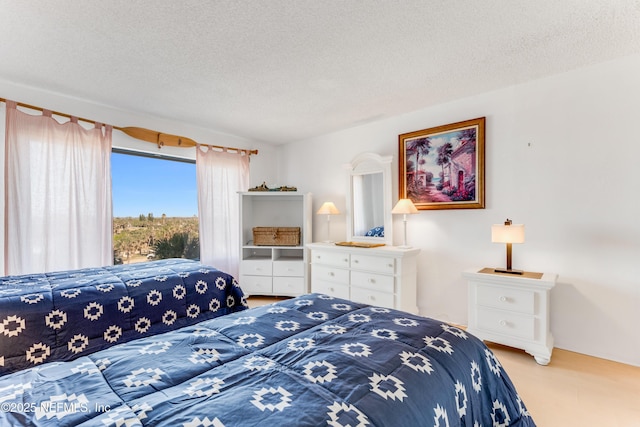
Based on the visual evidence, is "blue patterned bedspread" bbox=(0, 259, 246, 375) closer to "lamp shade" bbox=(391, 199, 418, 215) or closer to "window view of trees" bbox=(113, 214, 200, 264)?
"window view of trees" bbox=(113, 214, 200, 264)

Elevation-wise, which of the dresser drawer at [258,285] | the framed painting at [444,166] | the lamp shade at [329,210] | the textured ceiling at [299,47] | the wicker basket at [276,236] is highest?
the textured ceiling at [299,47]

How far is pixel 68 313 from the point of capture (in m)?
1.98

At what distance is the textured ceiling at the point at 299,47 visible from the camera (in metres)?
1.79

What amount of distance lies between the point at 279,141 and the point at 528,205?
3462 mm

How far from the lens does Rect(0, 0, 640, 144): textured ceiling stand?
1.79 metres

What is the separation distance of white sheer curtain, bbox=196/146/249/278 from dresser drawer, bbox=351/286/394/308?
186 centimetres

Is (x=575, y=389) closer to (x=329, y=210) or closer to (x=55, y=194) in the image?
(x=329, y=210)

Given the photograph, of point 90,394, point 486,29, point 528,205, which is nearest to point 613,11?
point 486,29

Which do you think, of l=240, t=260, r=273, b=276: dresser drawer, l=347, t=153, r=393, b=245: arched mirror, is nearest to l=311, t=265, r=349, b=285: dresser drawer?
l=347, t=153, r=393, b=245: arched mirror

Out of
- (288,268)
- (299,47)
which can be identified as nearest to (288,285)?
(288,268)

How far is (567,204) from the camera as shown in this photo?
2.61 m

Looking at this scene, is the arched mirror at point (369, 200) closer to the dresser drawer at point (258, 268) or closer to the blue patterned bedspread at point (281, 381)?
the dresser drawer at point (258, 268)

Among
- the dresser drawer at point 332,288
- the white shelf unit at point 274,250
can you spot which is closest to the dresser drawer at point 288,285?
the white shelf unit at point 274,250

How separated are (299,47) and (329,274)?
2.52 metres
